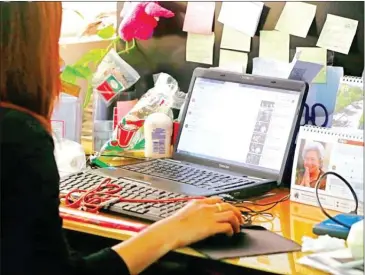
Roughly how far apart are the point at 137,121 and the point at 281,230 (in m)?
0.65

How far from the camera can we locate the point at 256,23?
1741 millimetres

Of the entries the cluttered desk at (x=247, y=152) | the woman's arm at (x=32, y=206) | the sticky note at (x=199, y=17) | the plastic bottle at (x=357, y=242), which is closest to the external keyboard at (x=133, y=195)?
the cluttered desk at (x=247, y=152)

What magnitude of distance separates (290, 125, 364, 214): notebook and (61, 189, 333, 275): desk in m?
0.04

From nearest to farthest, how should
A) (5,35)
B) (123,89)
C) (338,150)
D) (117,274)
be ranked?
(5,35) → (117,274) → (338,150) → (123,89)

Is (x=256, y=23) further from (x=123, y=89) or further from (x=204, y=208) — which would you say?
(x=204, y=208)

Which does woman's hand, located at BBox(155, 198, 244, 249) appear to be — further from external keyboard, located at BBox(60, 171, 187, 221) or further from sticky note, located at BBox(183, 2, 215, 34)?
sticky note, located at BBox(183, 2, 215, 34)

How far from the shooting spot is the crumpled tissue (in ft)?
3.75

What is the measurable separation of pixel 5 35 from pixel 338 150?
28.7 inches

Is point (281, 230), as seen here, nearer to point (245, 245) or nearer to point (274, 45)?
point (245, 245)

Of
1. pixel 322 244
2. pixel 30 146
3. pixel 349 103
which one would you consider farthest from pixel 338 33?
pixel 30 146

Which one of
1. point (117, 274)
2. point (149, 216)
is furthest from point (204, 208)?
point (117, 274)

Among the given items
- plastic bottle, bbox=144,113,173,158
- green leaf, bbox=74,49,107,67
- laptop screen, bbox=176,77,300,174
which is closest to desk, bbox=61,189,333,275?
laptop screen, bbox=176,77,300,174

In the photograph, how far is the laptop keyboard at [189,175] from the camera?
4.89 feet

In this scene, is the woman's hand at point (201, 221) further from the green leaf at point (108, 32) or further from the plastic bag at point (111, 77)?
the green leaf at point (108, 32)
